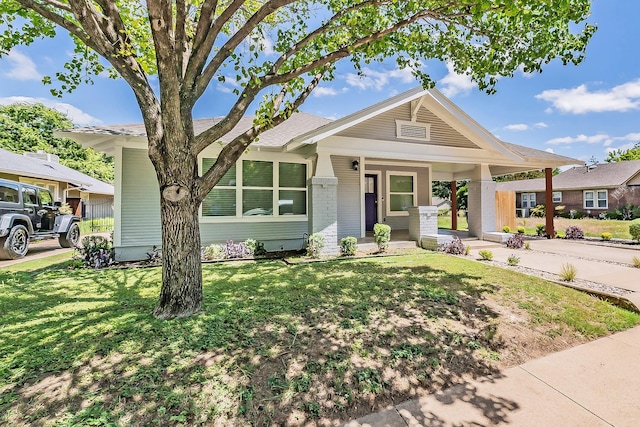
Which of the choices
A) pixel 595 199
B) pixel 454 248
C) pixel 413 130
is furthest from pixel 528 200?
pixel 454 248

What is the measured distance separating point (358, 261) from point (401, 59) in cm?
486

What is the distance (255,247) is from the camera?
8.54 meters

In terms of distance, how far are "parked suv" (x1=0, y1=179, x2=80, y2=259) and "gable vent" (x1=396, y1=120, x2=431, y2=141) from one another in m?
12.9

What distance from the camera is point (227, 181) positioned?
355 inches

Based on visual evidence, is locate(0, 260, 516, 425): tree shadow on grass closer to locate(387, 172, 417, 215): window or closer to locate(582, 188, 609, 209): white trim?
locate(387, 172, 417, 215): window

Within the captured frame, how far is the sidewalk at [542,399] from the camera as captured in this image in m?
2.31

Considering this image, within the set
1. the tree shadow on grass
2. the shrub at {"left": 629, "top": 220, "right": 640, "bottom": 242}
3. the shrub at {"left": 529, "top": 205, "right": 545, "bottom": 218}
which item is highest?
the shrub at {"left": 529, "top": 205, "right": 545, "bottom": 218}

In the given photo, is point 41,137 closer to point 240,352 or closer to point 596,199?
point 240,352

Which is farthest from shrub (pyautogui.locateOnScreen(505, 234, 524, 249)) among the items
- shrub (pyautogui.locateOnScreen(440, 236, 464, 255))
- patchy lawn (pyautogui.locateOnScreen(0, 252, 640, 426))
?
patchy lawn (pyautogui.locateOnScreen(0, 252, 640, 426))

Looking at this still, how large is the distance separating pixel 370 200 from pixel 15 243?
12.3 m

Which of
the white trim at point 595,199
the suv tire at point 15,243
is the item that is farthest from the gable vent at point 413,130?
the white trim at point 595,199

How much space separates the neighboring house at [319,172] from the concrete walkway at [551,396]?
5.83 m

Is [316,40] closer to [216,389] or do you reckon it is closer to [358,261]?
[358,261]

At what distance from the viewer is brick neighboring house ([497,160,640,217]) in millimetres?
23219
